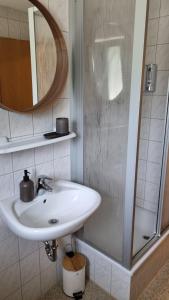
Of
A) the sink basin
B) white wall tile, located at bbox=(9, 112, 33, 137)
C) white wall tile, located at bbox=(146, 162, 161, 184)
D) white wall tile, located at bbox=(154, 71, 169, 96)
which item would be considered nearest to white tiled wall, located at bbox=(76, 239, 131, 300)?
the sink basin

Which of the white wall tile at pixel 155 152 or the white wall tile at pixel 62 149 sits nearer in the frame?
the white wall tile at pixel 62 149

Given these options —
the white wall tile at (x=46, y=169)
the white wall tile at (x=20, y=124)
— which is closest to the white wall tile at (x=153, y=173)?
the white wall tile at (x=46, y=169)

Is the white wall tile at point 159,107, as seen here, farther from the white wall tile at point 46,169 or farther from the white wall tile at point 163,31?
the white wall tile at point 46,169

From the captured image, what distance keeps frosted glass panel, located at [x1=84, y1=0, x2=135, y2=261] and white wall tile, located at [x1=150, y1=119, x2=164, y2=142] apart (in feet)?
1.87

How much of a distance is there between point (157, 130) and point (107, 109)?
2.22 ft

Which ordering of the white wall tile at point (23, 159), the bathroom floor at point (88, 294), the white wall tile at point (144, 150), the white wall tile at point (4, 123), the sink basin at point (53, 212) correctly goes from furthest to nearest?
the white wall tile at point (144, 150) → the bathroom floor at point (88, 294) → the white wall tile at point (23, 159) → the white wall tile at point (4, 123) → the sink basin at point (53, 212)

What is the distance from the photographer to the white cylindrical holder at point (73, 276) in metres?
1.57

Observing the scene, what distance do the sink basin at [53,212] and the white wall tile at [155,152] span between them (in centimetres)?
72

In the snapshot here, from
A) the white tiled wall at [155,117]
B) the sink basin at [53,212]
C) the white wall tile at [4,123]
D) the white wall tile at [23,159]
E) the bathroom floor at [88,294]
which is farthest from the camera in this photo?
the white tiled wall at [155,117]

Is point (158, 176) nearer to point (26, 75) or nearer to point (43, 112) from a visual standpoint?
point (43, 112)

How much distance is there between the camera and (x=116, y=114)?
4.41ft

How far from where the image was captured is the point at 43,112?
136 cm

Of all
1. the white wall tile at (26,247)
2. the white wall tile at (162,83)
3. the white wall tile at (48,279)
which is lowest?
the white wall tile at (48,279)

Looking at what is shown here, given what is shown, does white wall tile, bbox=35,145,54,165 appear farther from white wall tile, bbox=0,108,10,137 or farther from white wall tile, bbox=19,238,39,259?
white wall tile, bbox=19,238,39,259
